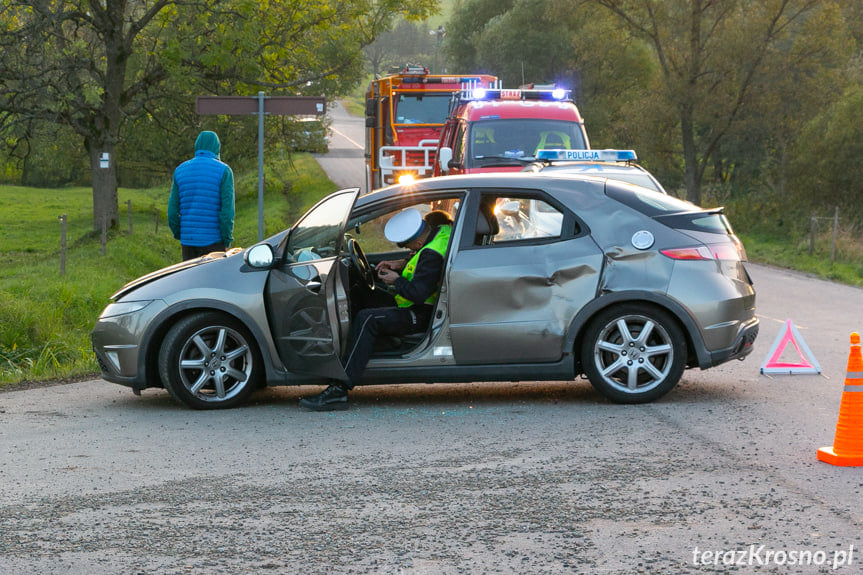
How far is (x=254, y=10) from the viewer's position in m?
22.1

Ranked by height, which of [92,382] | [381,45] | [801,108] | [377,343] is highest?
[381,45]

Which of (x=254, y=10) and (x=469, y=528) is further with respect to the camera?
(x=254, y=10)

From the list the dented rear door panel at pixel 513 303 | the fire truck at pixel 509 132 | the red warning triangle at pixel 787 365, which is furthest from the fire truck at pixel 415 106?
the dented rear door panel at pixel 513 303

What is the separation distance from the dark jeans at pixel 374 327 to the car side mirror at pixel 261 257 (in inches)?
28.2

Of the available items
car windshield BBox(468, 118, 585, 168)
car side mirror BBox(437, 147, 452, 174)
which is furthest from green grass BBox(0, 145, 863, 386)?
car windshield BBox(468, 118, 585, 168)

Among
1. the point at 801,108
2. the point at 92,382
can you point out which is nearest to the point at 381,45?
the point at 801,108

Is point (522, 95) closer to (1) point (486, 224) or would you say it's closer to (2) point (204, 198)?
(2) point (204, 198)

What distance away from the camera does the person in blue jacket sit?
1042 centimetres

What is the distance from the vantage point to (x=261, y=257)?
7.67m

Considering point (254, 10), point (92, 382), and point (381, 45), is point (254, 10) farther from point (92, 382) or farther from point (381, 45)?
point (381, 45)

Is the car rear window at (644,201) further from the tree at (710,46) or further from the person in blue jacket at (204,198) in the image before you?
the tree at (710,46)

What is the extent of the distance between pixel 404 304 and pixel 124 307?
1989mm

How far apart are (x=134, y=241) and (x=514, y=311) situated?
17.3 meters

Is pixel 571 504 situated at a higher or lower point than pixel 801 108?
lower
